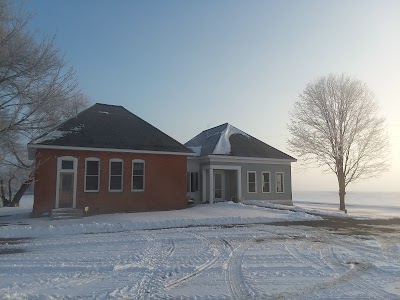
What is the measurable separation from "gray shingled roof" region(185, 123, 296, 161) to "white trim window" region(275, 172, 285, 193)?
4.70ft

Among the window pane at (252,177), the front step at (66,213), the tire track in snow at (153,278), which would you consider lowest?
the tire track in snow at (153,278)

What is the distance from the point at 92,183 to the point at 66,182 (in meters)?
1.36

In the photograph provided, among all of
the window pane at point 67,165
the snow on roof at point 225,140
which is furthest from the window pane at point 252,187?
the window pane at point 67,165

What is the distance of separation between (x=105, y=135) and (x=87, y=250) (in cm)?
1155

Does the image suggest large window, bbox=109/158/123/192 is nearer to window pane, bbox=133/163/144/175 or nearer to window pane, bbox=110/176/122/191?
window pane, bbox=110/176/122/191

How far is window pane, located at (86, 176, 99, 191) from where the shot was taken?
63.2 ft

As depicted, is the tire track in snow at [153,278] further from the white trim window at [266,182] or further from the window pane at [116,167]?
the white trim window at [266,182]

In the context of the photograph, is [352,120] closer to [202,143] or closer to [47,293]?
[202,143]

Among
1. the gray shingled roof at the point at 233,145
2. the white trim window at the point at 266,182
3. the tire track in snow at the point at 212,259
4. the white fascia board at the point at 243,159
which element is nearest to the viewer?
the tire track in snow at the point at 212,259

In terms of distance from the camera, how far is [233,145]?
2677 centimetres

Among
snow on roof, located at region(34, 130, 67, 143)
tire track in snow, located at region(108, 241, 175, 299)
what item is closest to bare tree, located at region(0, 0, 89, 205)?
snow on roof, located at region(34, 130, 67, 143)

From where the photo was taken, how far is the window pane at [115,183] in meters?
19.8

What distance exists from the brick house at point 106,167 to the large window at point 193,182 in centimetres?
413

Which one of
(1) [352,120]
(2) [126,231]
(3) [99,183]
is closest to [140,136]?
(3) [99,183]
